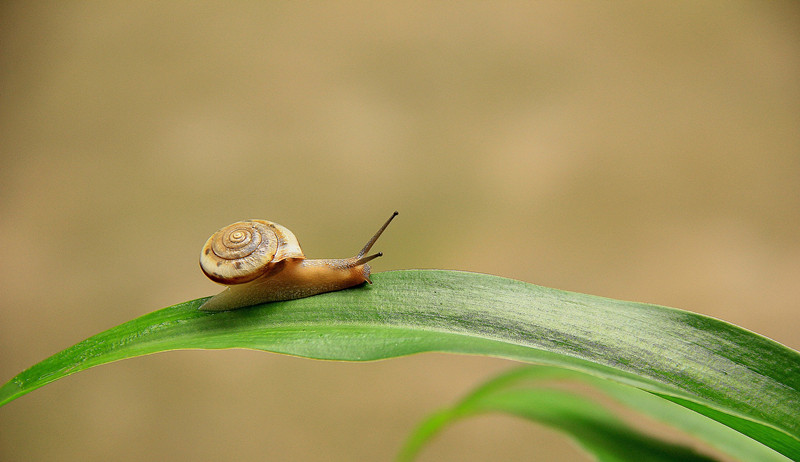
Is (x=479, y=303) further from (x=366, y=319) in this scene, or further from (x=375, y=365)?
(x=375, y=365)

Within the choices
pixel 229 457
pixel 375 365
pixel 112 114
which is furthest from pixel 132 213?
pixel 375 365

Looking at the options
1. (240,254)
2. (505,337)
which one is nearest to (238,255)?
(240,254)

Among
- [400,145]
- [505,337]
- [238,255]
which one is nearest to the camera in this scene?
[505,337]

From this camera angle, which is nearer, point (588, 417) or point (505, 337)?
point (588, 417)

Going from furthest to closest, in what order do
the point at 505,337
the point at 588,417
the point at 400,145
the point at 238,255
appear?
the point at 400,145, the point at 238,255, the point at 505,337, the point at 588,417

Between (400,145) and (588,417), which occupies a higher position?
(400,145)

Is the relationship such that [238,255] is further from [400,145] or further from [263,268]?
[400,145]

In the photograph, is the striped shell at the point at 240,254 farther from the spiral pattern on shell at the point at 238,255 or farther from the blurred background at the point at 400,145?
the blurred background at the point at 400,145
